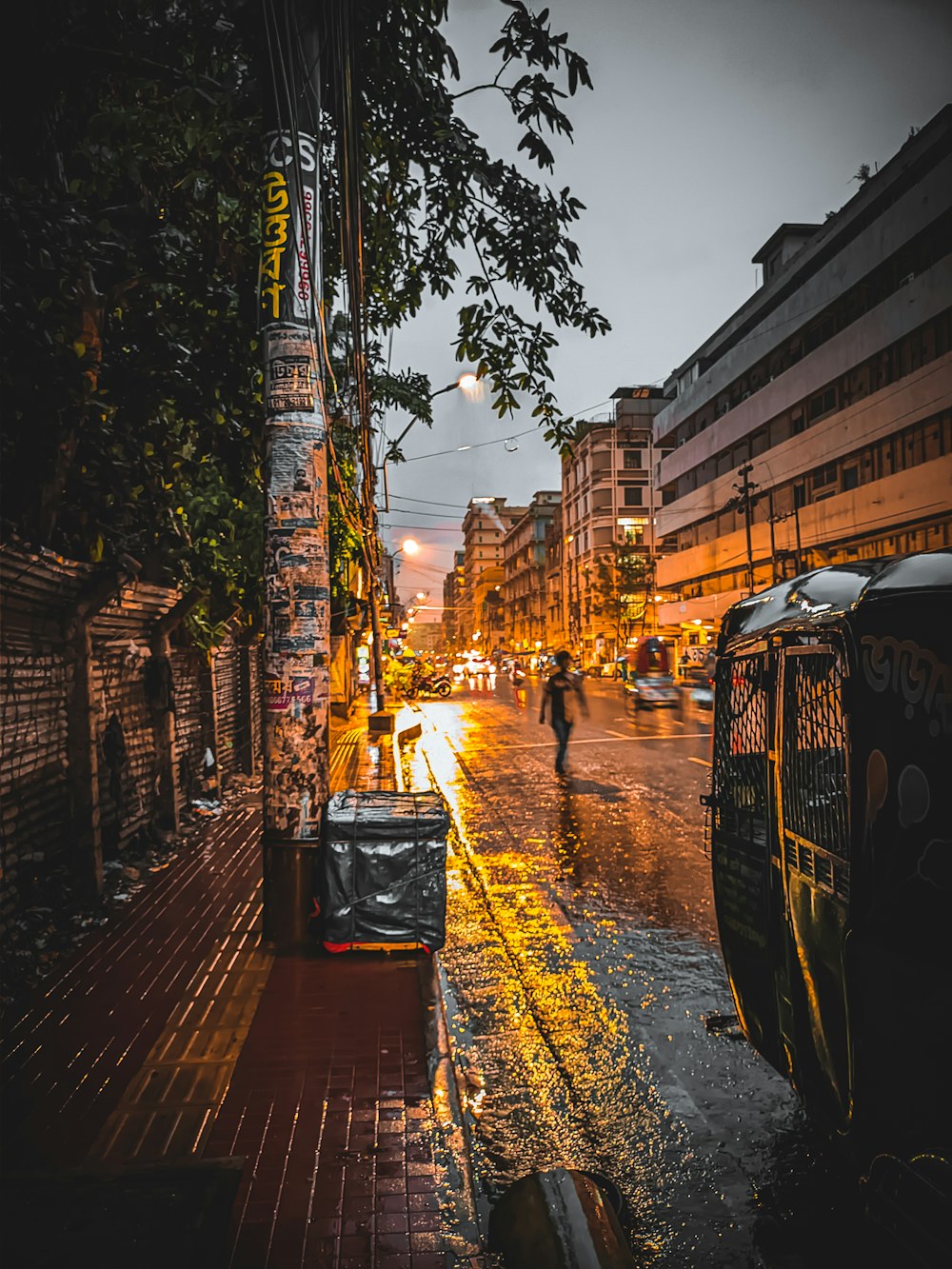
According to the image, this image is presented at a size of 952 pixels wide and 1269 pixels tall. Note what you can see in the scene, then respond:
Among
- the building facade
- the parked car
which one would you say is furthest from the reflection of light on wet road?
the building facade

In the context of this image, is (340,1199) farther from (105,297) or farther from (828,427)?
(828,427)

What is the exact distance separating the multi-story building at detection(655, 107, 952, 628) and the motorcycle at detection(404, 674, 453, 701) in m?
18.9

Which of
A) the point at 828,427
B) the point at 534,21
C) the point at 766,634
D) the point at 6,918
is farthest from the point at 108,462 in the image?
the point at 828,427

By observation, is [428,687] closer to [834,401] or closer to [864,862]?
[834,401]

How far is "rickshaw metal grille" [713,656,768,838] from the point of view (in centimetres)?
371

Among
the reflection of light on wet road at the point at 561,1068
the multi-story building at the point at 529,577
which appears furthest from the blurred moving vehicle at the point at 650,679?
the multi-story building at the point at 529,577

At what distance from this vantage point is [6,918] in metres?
5.68

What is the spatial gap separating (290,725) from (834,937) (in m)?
3.80

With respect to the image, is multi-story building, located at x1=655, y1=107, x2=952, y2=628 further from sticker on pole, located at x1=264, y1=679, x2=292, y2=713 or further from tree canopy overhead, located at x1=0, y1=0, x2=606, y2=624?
sticker on pole, located at x1=264, y1=679, x2=292, y2=713

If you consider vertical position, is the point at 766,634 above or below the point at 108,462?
below

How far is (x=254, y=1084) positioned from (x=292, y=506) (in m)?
3.56

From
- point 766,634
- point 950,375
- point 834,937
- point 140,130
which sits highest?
point 950,375

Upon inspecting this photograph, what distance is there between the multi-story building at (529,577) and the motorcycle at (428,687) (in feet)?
200

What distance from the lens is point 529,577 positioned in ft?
389
